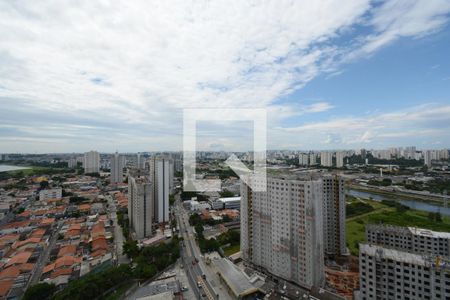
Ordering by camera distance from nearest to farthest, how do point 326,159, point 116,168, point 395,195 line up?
point 395,195 < point 116,168 < point 326,159

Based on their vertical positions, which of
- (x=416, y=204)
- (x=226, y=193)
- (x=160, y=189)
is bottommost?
(x=416, y=204)

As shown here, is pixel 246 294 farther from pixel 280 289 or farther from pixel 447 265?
pixel 447 265

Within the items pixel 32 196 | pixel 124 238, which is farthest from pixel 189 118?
pixel 32 196

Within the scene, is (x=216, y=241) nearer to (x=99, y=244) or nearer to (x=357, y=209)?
(x=99, y=244)

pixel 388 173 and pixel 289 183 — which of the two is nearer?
pixel 289 183

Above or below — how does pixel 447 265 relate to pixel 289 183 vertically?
below

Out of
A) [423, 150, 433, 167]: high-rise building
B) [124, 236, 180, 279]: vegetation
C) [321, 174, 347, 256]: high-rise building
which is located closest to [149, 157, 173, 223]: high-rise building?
[124, 236, 180, 279]: vegetation

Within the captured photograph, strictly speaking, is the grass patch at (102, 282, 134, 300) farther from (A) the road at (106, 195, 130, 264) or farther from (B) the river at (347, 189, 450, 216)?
(B) the river at (347, 189, 450, 216)

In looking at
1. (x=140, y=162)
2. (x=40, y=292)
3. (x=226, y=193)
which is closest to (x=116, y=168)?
(x=140, y=162)
